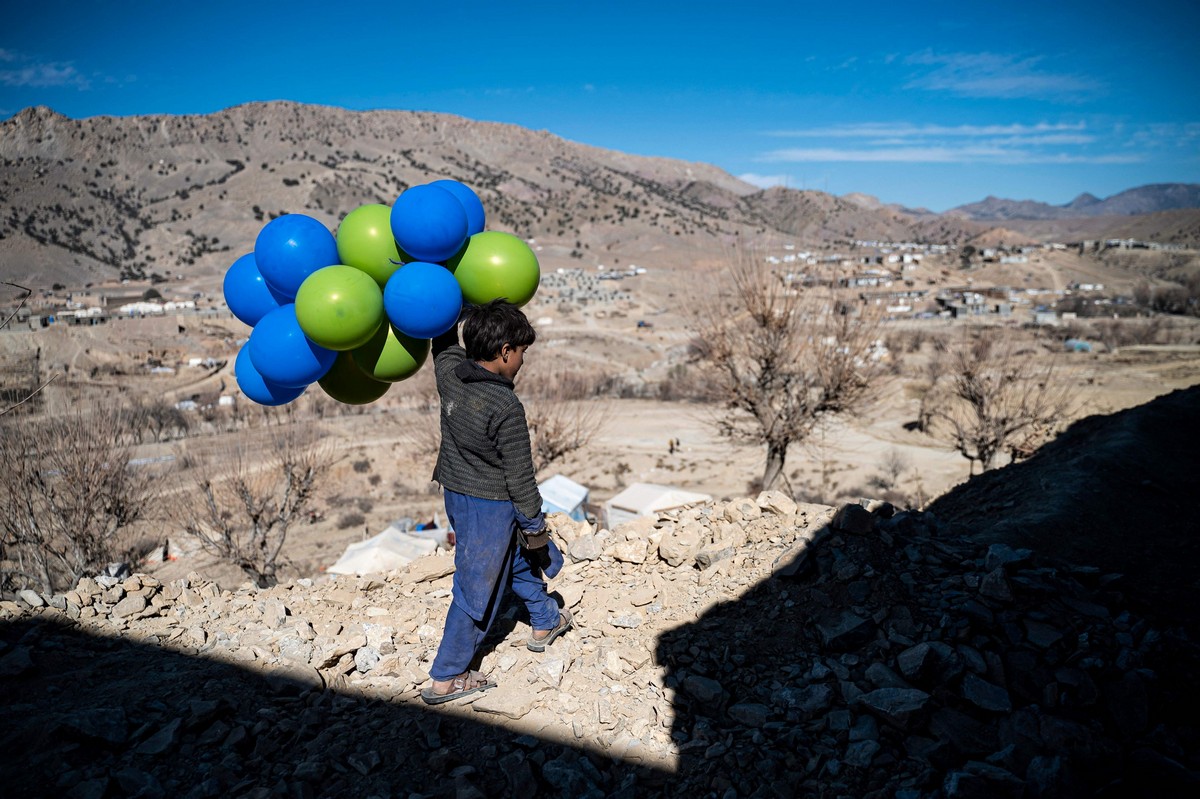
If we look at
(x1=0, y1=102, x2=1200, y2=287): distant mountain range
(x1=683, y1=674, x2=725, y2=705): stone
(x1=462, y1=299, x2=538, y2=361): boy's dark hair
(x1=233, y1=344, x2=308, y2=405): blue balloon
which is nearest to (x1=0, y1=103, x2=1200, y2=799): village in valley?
(x1=683, y1=674, x2=725, y2=705): stone

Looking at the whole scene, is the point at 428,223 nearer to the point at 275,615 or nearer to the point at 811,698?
the point at 275,615

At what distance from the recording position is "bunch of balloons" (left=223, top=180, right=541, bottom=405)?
3285mm

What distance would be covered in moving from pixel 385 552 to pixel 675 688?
10.4 meters

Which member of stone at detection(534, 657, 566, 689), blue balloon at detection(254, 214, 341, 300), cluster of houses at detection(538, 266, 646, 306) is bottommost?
stone at detection(534, 657, 566, 689)

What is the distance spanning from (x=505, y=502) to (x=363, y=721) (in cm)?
145

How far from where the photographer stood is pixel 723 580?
4473 millimetres

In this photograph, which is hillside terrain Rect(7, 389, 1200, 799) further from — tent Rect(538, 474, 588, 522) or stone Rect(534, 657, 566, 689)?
tent Rect(538, 474, 588, 522)

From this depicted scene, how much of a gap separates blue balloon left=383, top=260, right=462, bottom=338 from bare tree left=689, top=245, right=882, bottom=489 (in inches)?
331

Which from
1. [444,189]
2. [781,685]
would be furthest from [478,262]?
[781,685]

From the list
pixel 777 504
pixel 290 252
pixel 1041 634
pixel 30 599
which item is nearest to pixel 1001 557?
pixel 1041 634

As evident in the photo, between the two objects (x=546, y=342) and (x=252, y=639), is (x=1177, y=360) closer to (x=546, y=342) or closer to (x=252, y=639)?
(x=546, y=342)

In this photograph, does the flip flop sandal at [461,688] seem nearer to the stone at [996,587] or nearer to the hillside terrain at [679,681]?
the hillside terrain at [679,681]

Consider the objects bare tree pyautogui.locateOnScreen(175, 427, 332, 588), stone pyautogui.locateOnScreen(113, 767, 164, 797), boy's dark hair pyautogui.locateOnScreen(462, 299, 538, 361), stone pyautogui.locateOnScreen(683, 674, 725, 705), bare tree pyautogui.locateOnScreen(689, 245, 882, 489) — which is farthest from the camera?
bare tree pyautogui.locateOnScreen(175, 427, 332, 588)

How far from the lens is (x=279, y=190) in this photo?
85.4 m
